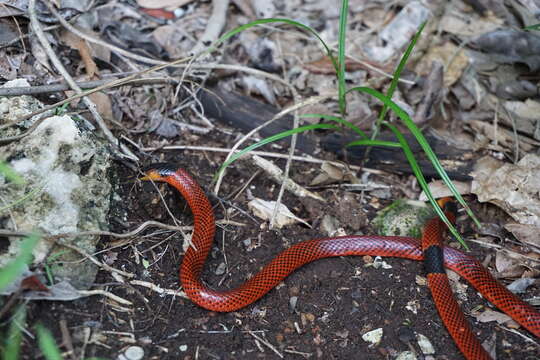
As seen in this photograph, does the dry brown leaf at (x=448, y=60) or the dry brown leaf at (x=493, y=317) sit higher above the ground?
the dry brown leaf at (x=448, y=60)

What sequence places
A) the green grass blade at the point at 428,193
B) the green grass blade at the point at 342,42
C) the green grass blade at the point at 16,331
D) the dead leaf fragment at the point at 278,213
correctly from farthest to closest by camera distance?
the dead leaf fragment at the point at 278,213, the green grass blade at the point at 342,42, the green grass blade at the point at 428,193, the green grass blade at the point at 16,331

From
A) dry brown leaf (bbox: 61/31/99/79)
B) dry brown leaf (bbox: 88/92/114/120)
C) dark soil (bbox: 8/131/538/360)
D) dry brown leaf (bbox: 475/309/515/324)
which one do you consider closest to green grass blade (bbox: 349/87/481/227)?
dry brown leaf (bbox: 475/309/515/324)

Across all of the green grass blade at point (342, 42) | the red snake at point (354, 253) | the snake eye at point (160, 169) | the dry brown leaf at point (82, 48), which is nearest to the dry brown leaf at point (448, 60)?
the green grass blade at point (342, 42)

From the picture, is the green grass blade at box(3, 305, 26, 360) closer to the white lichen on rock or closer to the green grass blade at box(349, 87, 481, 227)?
the white lichen on rock

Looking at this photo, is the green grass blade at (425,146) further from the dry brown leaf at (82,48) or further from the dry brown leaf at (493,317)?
the dry brown leaf at (82,48)

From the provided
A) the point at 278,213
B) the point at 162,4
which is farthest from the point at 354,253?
the point at 162,4

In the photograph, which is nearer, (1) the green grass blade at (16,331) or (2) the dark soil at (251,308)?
(1) the green grass blade at (16,331)

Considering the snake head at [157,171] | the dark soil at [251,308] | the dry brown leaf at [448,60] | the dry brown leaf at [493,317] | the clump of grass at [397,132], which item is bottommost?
the dry brown leaf at [493,317]

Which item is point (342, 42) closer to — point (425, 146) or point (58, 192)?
point (425, 146)

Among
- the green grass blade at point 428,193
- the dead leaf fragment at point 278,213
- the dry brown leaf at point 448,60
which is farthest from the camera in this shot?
the dry brown leaf at point 448,60

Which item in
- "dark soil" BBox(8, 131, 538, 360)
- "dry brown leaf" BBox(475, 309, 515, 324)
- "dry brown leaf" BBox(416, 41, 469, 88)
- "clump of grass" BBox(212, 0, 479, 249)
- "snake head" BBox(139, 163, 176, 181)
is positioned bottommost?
"dry brown leaf" BBox(475, 309, 515, 324)
